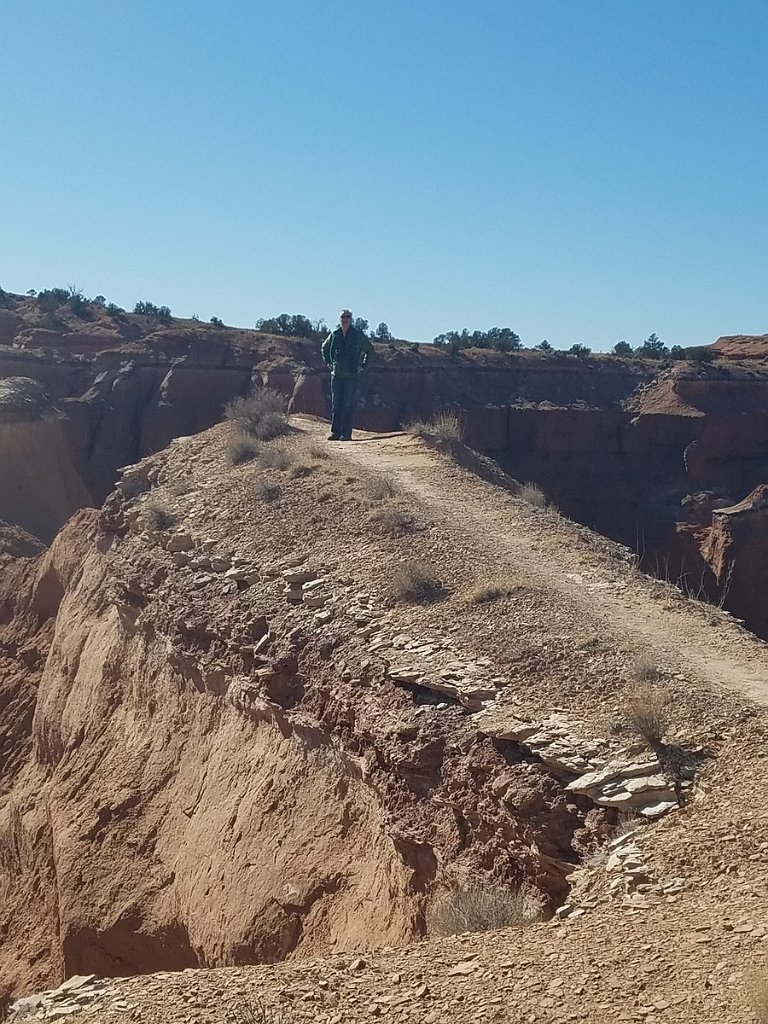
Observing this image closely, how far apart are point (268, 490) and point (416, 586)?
3471 millimetres

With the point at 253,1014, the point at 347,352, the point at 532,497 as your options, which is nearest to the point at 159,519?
the point at 347,352

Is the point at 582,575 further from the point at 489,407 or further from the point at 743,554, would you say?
the point at 489,407

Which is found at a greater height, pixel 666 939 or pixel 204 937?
pixel 666 939

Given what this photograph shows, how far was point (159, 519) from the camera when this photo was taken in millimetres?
11742

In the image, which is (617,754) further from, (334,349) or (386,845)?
(334,349)

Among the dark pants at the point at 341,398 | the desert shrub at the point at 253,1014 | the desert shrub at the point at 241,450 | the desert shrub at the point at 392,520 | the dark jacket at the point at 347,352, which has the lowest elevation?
the desert shrub at the point at 253,1014

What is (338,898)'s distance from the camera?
277 inches

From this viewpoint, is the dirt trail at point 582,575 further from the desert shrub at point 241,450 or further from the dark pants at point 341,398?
the dark pants at point 341,398

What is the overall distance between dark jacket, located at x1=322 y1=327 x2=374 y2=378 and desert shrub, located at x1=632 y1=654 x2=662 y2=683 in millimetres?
8545

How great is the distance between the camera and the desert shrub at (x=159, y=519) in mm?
11656

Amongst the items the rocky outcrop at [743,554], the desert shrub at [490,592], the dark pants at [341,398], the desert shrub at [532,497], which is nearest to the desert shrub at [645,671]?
the desert shrub at [490,592]

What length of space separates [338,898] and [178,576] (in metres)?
4.60

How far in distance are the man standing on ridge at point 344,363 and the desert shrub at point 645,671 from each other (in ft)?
27.4

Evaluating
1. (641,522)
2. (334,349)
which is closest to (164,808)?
(334,349)
